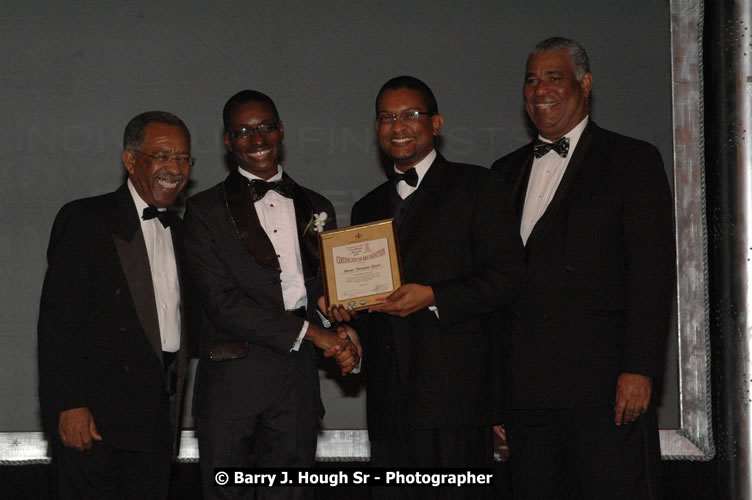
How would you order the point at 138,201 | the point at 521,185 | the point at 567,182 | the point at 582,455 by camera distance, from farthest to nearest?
the point at 138,201, the point at 521,185, the point at 567,182, the point at 582,455

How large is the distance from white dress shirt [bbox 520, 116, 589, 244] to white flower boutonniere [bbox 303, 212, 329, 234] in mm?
942

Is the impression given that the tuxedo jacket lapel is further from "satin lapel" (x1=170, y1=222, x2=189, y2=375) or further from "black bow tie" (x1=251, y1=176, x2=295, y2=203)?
"satin lapel" (x1=170, y1=222, x2=189, y2=375)

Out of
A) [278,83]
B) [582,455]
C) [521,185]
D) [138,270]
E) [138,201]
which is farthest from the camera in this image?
[278,83]

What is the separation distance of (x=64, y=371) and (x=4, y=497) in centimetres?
265

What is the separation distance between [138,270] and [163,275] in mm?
179

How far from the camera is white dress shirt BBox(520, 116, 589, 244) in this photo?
3.96 metres

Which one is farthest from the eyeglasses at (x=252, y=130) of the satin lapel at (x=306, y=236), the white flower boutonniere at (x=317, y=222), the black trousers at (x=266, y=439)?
the black trousers at (x=266, y=439)

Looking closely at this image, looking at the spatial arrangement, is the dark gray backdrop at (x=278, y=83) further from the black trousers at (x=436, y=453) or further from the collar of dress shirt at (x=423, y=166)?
the black trousers at (x=436, y=453)

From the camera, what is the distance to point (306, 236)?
13.6 ft

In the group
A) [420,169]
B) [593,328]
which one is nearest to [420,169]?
[420,169]

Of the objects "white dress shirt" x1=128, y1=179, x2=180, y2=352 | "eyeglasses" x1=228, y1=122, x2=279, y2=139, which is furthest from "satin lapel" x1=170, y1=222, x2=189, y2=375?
"eyeglasses" x1=228, y1=122, x2=279, y2=139

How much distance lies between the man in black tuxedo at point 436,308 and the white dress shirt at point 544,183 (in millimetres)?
197

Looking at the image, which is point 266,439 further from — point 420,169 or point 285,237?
point 420,169

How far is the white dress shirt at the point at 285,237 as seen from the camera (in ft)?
13.4
